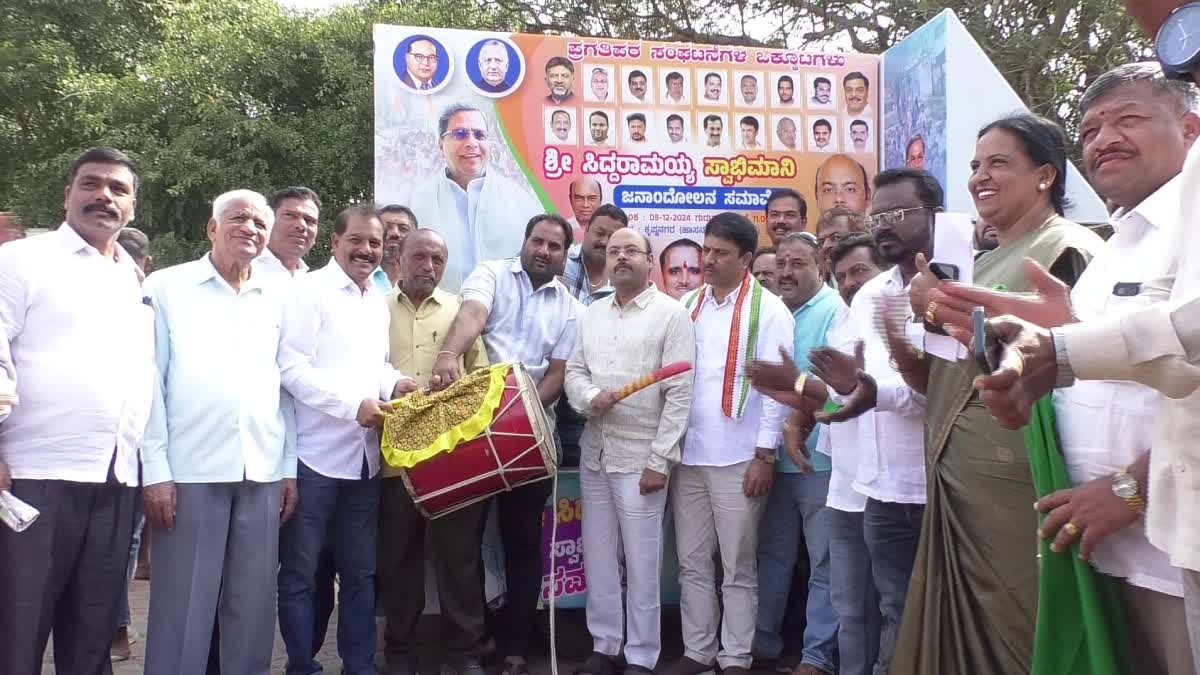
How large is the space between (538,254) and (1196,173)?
340 centimetres

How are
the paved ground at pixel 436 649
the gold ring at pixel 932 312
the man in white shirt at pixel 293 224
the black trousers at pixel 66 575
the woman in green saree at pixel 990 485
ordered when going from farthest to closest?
the man in white shirt at pixel 293 224
the paved ground at pixel 436 649
the black trousers at pixel 66 575
the woman in green saree at pixel 990 485
the gold ring at pixel 932 312

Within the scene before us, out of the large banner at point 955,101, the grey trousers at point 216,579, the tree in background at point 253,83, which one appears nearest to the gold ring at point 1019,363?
the grey trousers at point 216,579

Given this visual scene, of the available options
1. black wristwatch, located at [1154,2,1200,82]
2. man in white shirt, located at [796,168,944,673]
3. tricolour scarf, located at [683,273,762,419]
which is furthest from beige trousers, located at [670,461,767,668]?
black wristwatch, located at [1154,2,1200,82]

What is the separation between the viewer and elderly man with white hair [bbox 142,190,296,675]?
3.49m

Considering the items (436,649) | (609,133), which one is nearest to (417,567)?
(436,649)

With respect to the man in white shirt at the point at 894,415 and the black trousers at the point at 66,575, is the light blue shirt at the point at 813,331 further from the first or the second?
the black trousers at the point at 66,575

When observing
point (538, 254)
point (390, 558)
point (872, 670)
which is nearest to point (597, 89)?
point (538, 254)

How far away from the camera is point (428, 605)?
4848 millimetres

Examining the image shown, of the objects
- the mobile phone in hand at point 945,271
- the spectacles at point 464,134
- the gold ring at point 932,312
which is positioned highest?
the spectacles at point 464,134

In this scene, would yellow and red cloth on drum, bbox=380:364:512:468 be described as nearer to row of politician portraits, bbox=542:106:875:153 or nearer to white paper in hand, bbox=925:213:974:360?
white paper in hand, bbox=925:213:974:360

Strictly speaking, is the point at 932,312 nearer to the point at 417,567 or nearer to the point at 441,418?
the point at 441,418

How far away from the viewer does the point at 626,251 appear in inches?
175

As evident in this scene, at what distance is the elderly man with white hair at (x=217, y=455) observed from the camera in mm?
3494

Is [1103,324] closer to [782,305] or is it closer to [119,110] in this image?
[782,305]
